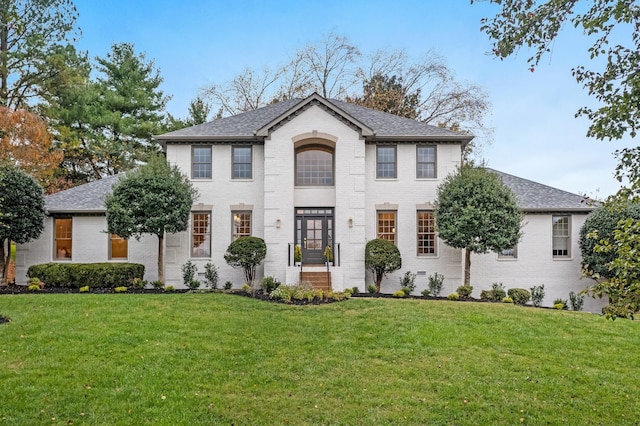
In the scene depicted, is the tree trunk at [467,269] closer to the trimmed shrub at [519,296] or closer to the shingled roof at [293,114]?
the trimmed shrub at [519,296]

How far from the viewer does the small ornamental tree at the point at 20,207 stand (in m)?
15.5

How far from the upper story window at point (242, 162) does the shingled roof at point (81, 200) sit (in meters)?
4.33

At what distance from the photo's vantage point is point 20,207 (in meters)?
15.7

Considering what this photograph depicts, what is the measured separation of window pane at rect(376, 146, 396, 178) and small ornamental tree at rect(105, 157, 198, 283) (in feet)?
25.2

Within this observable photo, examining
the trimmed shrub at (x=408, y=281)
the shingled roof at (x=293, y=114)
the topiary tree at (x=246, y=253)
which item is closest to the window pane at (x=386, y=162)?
the shingled roof at (x=293, y=114)

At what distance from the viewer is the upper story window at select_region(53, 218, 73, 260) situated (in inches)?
693

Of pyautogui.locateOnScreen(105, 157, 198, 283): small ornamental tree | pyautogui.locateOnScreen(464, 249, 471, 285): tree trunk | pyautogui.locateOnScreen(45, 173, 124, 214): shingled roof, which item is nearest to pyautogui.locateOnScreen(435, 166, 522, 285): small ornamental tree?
Result: pyautogui.locateOnScreen(464, 249, 471, 285): tree trunk

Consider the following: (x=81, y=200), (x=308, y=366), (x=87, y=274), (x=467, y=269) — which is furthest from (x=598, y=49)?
(x=81, y=200)

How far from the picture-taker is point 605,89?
4359 millimetres

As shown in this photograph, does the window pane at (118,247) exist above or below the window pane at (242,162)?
below

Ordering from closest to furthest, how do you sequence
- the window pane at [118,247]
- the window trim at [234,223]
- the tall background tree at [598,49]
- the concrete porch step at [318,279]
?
the tall background tree at [598,49]
the concrete porch step at [318,279]
the window trim at [234,223]
the window pane at [118,247]

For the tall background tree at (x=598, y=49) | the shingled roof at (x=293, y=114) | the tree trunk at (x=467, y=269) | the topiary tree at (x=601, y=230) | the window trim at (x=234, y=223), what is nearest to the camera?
the tall background tree at (x=598, y=49)

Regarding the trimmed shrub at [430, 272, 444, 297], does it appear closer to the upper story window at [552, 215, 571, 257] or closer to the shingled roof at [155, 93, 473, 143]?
the upper story window at [552, 215, 571, 257]

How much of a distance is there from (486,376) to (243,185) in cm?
1241
